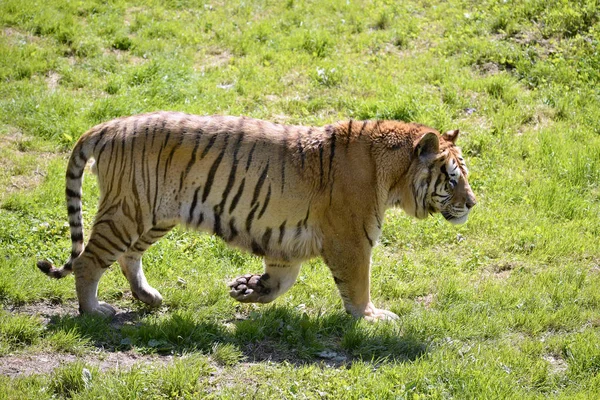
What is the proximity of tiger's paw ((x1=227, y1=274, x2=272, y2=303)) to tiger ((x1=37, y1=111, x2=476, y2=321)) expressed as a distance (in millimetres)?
20

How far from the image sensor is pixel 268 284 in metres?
7.66

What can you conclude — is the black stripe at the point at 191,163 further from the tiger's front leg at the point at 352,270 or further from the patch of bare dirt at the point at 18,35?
the patch of bare dirt at the point at 18,35

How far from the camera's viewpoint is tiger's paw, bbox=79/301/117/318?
704cm

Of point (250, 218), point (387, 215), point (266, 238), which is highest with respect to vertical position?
point (250, 218)

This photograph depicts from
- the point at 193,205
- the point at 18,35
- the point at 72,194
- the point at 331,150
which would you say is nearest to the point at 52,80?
the point at 18,35

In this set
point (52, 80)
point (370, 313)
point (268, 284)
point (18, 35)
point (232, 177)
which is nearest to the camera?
point (232, 177)

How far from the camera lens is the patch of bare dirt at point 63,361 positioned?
607 centimetres

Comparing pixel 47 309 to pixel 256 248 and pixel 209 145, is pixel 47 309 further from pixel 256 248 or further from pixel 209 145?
pixel 209 145

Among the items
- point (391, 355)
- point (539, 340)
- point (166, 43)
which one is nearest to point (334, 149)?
point (391, 355)

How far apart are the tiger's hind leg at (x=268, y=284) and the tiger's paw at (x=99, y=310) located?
3.52 ft

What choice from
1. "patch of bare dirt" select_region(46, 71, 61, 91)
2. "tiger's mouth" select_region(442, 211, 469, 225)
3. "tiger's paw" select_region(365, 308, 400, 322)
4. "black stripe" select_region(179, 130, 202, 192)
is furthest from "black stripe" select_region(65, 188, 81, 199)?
"patch of bare dirt" select_region(46, 71, 61, 91)

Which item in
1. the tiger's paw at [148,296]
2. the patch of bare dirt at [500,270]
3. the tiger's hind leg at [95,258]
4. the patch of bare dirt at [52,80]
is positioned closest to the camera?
the tiger's hind leg at [95,258]

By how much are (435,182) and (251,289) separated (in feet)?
6.17

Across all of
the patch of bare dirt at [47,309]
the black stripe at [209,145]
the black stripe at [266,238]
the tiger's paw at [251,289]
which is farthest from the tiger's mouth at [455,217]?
the patch of bare dirt at [47,309]
